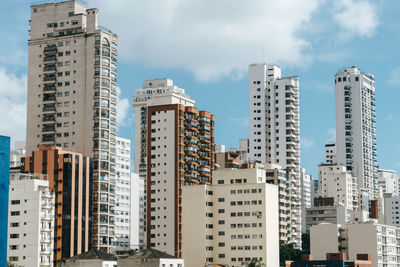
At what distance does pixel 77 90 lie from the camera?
163125 millimetres

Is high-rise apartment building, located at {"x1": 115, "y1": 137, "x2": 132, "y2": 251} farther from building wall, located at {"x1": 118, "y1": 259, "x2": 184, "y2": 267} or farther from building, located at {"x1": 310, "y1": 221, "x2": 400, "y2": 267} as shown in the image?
building wall, located at {"x1": 118, "y1": 259, "x2": 184, "y2": 267}

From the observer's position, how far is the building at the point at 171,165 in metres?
178

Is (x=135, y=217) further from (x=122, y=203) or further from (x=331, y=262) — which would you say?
(x=331, y=262)

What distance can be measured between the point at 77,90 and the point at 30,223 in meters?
36.9

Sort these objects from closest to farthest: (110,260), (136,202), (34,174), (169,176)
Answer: (110,260), (34,174), (169,176), (136,202)

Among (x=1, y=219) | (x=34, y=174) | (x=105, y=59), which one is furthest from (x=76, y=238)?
(x=1, y=219)

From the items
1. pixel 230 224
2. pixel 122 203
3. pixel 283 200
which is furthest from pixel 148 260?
pixel 283 200

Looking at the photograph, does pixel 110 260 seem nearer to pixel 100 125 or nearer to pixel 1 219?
pixel 100 125

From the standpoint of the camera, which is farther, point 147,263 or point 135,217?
point 135,217

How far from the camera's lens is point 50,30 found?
554ft

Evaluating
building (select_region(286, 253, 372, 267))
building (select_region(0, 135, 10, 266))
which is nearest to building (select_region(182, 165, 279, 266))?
building (select_region(286, 253, 372, 267))

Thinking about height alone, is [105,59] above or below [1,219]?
above

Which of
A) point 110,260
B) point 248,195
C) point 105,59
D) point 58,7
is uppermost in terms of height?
point 58,7

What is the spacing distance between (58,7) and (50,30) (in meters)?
5.24
